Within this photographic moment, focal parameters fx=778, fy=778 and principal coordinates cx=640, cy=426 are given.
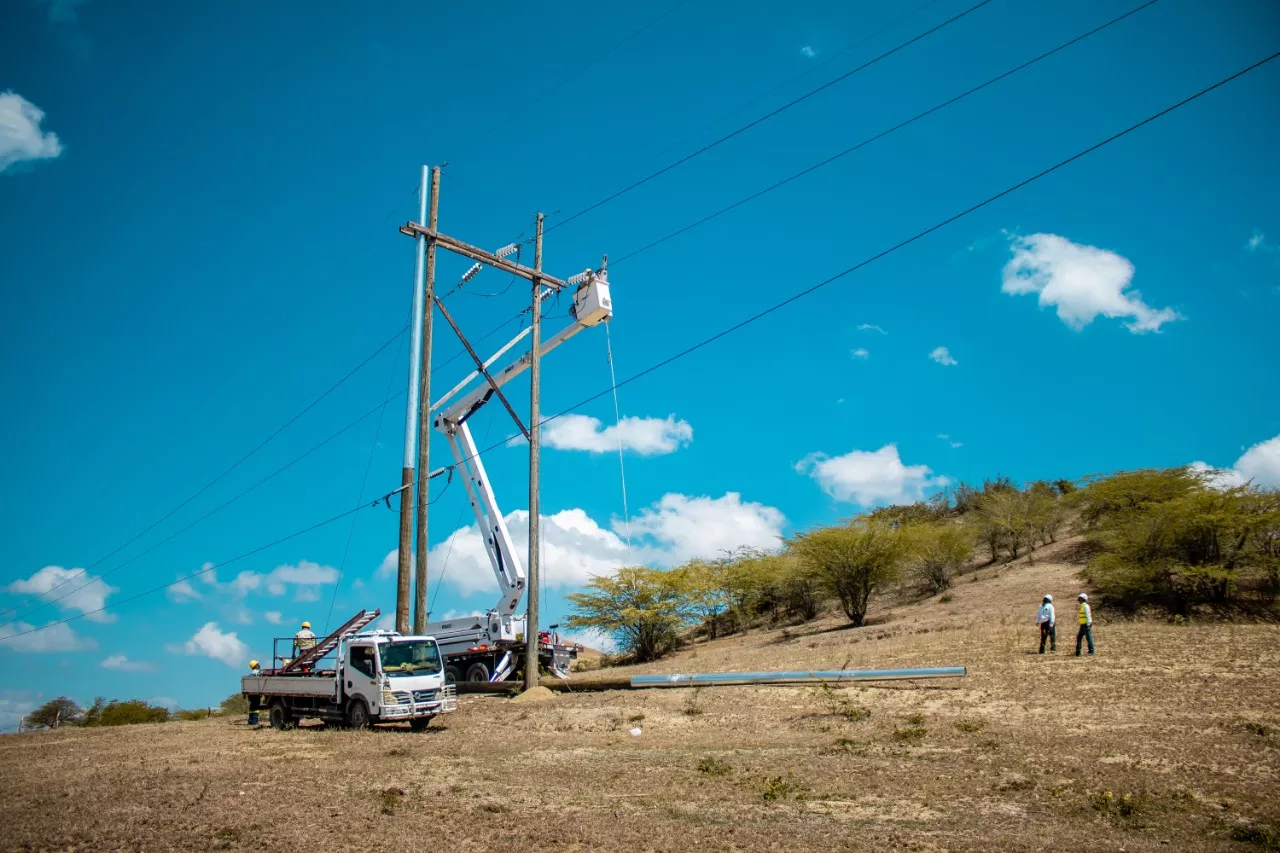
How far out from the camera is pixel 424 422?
2445 centimetres

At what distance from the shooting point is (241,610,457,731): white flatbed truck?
17.8m

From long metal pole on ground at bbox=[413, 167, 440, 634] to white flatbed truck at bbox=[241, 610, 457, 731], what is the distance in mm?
3516

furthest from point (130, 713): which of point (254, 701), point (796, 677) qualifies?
point (796, 677)

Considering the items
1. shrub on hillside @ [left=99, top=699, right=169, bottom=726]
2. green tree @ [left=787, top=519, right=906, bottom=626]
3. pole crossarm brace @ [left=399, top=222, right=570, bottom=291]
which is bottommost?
shrub on hillside @ [left=99, top=699, right=169, bottom=726]

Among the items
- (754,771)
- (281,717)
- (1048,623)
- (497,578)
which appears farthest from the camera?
(497,578)

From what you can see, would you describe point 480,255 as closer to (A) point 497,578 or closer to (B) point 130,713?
(A) point 497,578

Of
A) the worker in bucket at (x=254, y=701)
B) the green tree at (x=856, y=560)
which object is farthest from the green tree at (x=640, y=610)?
the worker in bucket at (x=254, y=701)

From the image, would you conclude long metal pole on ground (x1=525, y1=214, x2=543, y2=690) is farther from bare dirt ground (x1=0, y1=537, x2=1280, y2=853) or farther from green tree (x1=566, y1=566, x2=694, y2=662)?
green tree (x1=566, y1=566, x2=694, y2=662)

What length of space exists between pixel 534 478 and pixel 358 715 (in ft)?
26.3

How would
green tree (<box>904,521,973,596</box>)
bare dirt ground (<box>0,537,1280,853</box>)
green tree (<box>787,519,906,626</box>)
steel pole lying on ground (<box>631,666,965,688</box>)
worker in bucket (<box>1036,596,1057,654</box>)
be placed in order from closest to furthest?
bare dirt ground (<box>0,537,1280,853</box>) < steel pole lying on ground (<box>631,666,965,688</box>) < worker in bucket (<box>1036,596,1057,654</box>) < green tree (<box>787,519,906,626</box>) < green tree (<box>904,521,973,596</box>)

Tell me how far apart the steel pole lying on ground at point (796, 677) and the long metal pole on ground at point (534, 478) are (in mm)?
2986

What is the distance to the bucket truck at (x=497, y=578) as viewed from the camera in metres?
25.6

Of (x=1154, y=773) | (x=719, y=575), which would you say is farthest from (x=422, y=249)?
(x=719, y=575)

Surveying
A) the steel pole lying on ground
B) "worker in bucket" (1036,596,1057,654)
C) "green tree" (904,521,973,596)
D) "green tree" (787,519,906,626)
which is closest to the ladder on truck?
the steel pole lying on ground
